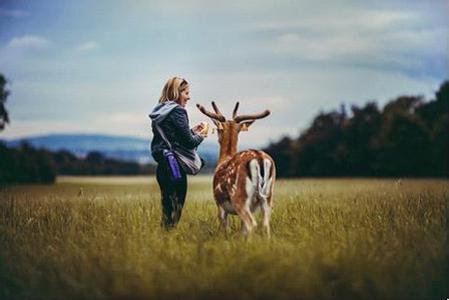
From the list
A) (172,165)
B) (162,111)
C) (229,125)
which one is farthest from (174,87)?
(172,165)

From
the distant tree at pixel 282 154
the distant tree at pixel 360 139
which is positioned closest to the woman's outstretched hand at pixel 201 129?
the distant tree at pixel 360 139

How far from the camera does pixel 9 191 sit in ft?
25.7

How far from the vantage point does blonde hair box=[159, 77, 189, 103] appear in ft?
21.3

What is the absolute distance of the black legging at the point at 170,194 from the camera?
6570 mm

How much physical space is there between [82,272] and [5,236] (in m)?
1.77

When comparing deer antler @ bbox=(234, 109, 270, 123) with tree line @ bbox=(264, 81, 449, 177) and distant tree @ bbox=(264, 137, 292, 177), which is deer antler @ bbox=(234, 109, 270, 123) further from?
distant tree @ bbox=(264, 137, 292, 177)

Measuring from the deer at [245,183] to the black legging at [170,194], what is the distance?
43 centimetres

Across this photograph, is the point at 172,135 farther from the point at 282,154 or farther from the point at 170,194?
the point at 282,154

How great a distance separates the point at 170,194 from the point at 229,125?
37.9 inches

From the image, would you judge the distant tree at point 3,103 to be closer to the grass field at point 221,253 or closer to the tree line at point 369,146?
the grass field at point 221,253

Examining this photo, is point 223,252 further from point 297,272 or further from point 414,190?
point 414,190

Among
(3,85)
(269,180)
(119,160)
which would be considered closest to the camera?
(269,180)

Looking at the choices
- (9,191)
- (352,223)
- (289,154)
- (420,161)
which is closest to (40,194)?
(9,191)

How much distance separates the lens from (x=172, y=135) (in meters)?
6.52
